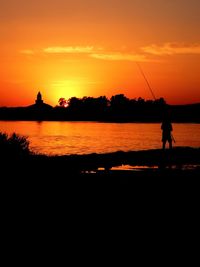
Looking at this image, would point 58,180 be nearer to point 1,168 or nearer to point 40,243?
point 1,168

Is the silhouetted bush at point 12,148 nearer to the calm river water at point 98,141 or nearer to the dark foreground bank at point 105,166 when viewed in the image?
the dark foreground bank at point 105,166

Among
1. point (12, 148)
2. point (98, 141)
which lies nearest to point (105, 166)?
point (12, 148)

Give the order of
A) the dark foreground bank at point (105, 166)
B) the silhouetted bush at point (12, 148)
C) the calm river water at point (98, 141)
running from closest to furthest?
1. the dark foreground bank at point (105, 166)
2. the silhouetted bush at point (12, 148)
3. the calm river water at point (98, 141)

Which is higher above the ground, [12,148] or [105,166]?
[12,148]

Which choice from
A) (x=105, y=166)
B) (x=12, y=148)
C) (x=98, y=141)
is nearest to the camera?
(x=12, y=148)

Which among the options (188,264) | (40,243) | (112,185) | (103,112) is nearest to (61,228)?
(40,243)

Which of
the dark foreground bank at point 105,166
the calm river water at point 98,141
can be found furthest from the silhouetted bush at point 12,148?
the calm river water at point 98,141

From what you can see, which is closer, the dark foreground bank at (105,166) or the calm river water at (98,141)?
the dark foreground bank at (105,166)

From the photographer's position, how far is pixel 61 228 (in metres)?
8.16

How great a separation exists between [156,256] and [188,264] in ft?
1.73

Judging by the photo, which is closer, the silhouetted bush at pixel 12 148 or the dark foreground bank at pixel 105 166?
the dark foreground bank at pixel 105 166

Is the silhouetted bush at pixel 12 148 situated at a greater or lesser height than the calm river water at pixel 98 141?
greater

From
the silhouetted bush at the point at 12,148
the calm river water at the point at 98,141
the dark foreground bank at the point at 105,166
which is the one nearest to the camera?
the dark foreground bank at the point at 105,166

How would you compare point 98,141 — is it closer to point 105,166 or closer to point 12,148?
point 105,166
